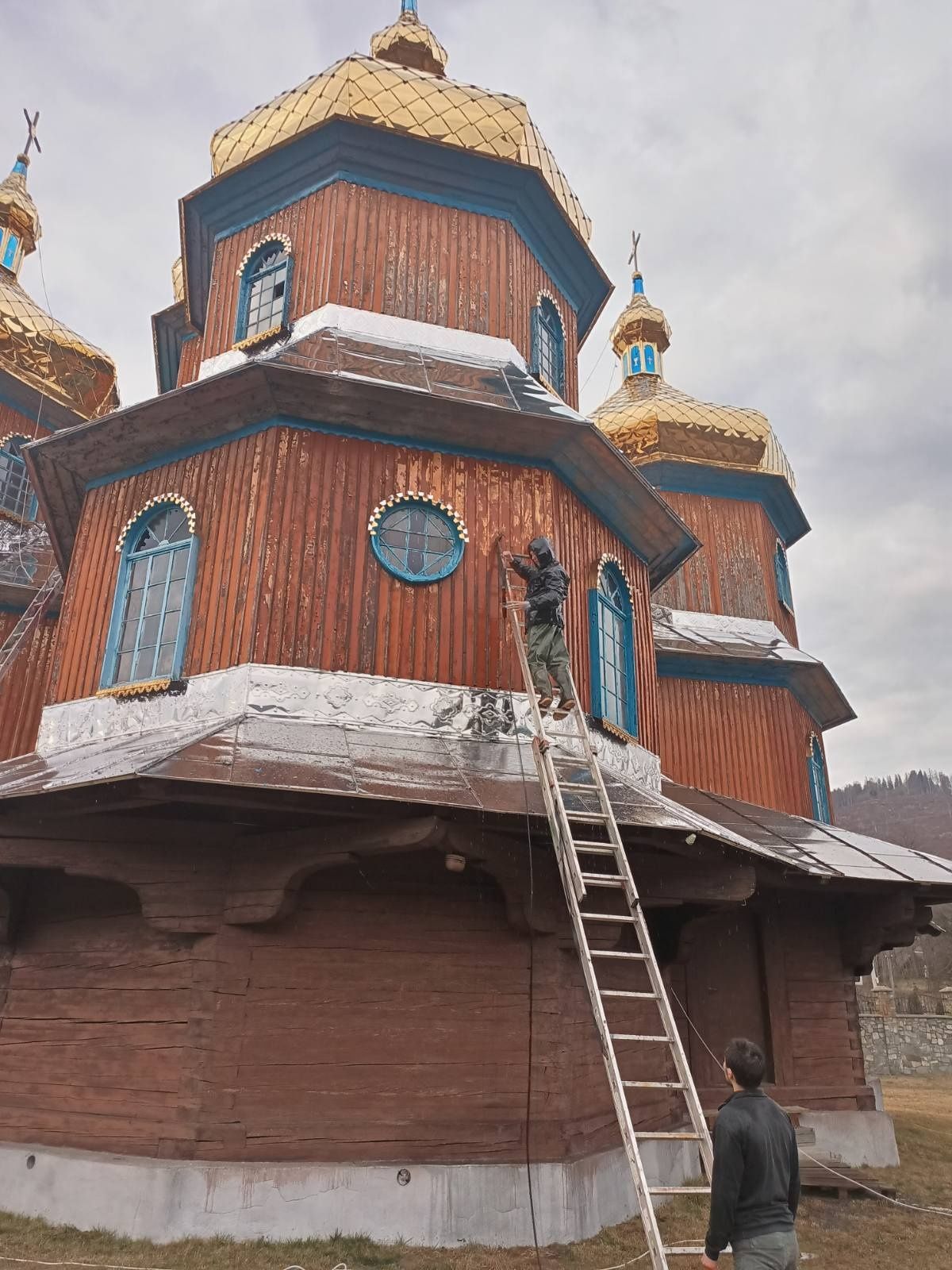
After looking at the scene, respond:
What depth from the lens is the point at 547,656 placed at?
7453mm

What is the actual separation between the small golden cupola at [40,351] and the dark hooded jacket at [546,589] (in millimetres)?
12936

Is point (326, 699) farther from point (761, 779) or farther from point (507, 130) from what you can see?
point (761, 779)

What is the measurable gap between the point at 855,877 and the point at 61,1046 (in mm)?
6793

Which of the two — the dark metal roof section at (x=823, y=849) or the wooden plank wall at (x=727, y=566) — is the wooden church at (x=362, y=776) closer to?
the dark metal roof section at (x=823, y=849)

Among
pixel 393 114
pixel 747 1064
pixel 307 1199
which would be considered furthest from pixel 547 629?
pixel 393 114

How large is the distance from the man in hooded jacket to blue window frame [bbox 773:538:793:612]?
9766 mm

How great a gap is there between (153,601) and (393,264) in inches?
173

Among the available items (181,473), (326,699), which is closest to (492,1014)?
(326,699)

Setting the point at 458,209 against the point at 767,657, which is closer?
the point at 458,209

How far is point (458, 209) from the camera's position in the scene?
10695mm

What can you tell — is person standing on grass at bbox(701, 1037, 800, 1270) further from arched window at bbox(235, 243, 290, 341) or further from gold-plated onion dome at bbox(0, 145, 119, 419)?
gold-plated onion dome at bbox(0, 145, 119, 419)

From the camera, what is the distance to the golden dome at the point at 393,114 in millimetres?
10359

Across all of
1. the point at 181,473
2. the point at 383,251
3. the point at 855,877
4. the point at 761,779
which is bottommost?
the point at 855,877

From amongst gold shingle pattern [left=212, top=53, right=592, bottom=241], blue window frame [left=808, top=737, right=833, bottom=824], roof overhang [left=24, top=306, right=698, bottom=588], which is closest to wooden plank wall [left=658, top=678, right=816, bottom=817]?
blue window frame [left=808, top=737, right=833, bottom=824]
